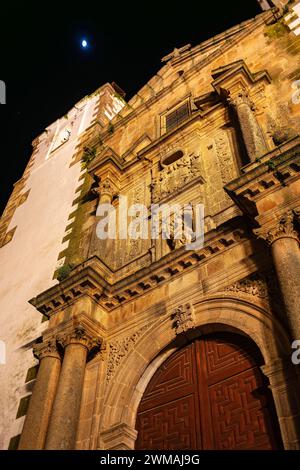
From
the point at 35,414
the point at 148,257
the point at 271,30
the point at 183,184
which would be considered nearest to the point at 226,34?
the point at 271,30

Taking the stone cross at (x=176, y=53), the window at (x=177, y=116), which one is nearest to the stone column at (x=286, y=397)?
the window at (x=177, y=116)

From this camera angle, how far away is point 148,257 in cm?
859

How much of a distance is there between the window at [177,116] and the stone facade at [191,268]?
0.19 meters

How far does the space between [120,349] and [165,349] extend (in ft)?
2.81

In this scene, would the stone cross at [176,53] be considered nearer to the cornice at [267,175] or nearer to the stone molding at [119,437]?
the cornice at [267,175]

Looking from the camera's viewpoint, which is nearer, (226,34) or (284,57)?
(284,57)

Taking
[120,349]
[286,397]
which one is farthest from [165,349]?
[286,397]

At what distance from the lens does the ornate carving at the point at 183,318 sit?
266 inches

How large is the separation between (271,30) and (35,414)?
33.0ft

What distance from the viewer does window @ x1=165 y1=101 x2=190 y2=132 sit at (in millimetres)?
11547

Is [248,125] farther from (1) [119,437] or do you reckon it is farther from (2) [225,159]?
(1) [119,437]

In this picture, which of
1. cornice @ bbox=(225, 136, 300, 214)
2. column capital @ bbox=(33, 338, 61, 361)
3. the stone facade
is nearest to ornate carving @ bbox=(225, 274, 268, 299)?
the stone facade

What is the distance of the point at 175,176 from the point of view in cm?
972

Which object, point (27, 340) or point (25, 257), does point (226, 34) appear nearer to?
point (25, 257)
